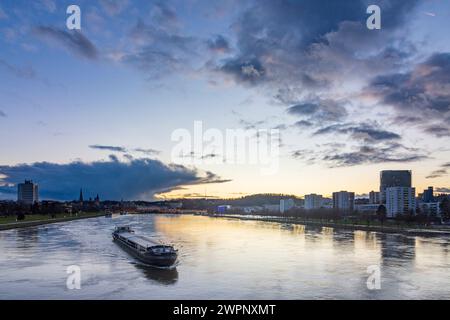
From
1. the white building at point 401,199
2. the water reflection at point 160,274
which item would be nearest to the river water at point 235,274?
the water reflection at point 160,274

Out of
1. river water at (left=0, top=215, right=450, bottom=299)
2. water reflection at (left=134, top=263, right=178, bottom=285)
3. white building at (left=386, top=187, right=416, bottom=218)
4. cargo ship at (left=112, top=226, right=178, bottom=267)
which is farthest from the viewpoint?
white building at (left=386, top=187, right=416, bottom=218)

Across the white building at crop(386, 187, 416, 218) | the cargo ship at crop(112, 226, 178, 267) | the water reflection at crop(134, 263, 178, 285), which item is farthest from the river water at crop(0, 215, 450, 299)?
the white building at crop(386, 187, 416, 218)

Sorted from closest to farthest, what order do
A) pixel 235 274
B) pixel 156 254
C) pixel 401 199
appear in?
pixel 235 274, pixel 156 254, pixel 401 199

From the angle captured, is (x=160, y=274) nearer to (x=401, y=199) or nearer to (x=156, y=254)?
(x=156, y=254)

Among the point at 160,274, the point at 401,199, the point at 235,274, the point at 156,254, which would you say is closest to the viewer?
the point at 235,274

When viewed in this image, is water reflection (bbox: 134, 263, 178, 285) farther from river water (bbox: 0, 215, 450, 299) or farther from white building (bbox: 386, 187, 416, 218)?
white building (bbox: 386, 187, 416, 218)

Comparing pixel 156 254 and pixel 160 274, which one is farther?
pixel 156 254

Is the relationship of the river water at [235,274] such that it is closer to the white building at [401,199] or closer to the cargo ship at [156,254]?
the cargo ship at [156,254]

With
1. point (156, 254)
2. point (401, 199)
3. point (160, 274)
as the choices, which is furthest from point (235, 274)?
point (401, 199)

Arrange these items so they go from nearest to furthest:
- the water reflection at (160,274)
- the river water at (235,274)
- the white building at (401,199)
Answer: the river water at (235,274) → the water reflection at (160,274) → the white building at (401,199)

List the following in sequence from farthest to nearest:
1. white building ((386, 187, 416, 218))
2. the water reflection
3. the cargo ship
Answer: white building ((386, 187, 416, 218)) → the cargo ship → the water reflection

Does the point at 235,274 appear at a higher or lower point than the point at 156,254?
lower
